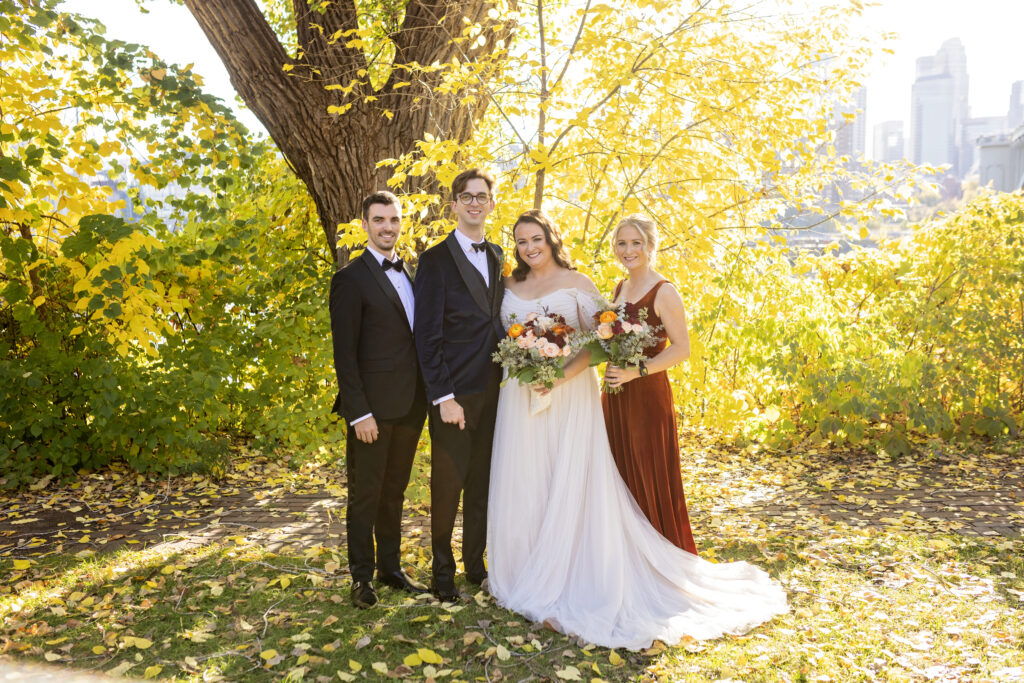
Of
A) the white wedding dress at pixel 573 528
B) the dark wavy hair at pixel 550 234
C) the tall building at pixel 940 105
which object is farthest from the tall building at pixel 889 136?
the white wedding dress at pixel 573 528

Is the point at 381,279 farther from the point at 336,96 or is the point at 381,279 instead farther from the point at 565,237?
the point at 336,96

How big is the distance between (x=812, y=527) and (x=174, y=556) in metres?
4.14

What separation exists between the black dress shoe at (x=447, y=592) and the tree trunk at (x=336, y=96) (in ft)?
10.2

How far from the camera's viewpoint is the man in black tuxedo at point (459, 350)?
3.70m

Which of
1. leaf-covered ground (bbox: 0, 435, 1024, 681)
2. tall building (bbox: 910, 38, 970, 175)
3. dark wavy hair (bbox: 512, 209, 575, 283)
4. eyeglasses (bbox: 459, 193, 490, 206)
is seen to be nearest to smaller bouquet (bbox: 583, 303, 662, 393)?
dark wavy hair (bbox: 512, 209, 575, 283)

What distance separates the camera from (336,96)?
609 centimetres

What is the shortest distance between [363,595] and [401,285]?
1.54 m

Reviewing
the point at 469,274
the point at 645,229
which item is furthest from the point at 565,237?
the point at 469,274

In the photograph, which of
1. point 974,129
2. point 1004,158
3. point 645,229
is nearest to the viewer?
point 645,229

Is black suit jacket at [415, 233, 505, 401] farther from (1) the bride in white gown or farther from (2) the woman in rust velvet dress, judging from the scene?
(2) the woman in rust velvet dress

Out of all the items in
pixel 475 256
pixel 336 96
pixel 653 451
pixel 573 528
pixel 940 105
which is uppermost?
pixel 940 105

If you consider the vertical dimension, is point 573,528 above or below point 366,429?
below

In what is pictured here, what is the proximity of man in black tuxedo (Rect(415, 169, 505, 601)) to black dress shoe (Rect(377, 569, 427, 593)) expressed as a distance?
0.16 metres

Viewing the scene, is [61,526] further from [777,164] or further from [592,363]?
[777,164]
